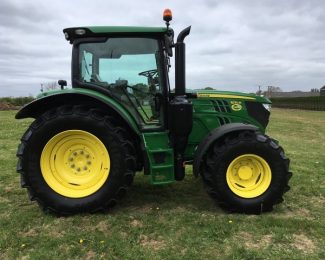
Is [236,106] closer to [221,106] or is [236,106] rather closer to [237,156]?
[221,106]

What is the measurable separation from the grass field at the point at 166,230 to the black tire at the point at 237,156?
156 millimetres

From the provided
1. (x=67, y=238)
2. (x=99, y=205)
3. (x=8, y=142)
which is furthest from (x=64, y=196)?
(x=8, y=142)

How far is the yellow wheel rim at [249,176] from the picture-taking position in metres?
4.97

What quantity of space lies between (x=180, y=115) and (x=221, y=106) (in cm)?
79

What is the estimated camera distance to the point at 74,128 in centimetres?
476

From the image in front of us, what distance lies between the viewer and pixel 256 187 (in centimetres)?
504

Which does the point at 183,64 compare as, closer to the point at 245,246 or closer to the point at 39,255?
the point at 245,246

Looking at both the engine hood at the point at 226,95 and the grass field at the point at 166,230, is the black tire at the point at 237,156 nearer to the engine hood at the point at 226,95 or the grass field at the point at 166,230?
the grass field at the point at 166,230

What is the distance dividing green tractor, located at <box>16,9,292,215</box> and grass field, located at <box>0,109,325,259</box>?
0.27 m

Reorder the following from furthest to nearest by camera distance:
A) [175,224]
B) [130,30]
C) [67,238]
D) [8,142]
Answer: [8,142] → [130,30] → [175,224] → [67,238]

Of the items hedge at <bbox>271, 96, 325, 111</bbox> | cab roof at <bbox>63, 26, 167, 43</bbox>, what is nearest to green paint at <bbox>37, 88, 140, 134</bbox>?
cab roof at <bbox>63, 26, 167, 43</bbox>

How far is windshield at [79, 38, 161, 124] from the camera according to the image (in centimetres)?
503

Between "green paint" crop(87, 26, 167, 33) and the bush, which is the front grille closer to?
"green paint" crop(87, 26, 167, 33)

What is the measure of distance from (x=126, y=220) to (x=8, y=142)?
775 cm
